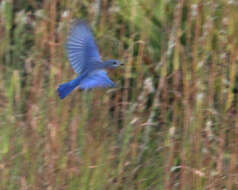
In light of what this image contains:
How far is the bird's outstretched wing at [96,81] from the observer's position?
2.30 metres

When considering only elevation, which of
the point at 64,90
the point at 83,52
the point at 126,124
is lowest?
the point at 126,124

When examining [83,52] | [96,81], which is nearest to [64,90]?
[96,81]

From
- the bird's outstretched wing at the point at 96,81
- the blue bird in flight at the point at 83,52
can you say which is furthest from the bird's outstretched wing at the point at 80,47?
the bird's outstretched wing at the point at 96,81

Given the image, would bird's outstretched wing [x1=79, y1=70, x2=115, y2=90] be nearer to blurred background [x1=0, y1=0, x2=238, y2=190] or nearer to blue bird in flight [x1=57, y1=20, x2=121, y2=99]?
blue bird in flight [x1=57, y1=20, x2=121, y2=99]

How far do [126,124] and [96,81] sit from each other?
36cm

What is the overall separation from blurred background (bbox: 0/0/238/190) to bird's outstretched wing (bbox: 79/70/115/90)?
0.18 m

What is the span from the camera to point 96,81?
233 centimetres

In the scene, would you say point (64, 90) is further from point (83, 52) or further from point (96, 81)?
point (83, 52)

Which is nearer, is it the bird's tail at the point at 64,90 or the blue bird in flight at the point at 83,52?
the bird's tail at the point at 64,90

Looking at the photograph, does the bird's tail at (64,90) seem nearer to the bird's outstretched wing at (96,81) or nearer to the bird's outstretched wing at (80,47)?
the bird's outstretched wing at (96,81)

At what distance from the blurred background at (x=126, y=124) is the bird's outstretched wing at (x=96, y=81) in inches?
7.2

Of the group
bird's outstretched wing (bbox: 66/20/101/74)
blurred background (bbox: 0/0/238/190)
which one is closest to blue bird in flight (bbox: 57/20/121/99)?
bird's outstretched wing (bbox: 66/20/101/74)

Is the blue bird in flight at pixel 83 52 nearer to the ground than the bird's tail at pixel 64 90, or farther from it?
farther from it

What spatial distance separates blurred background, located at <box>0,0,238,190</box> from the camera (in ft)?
7.77
